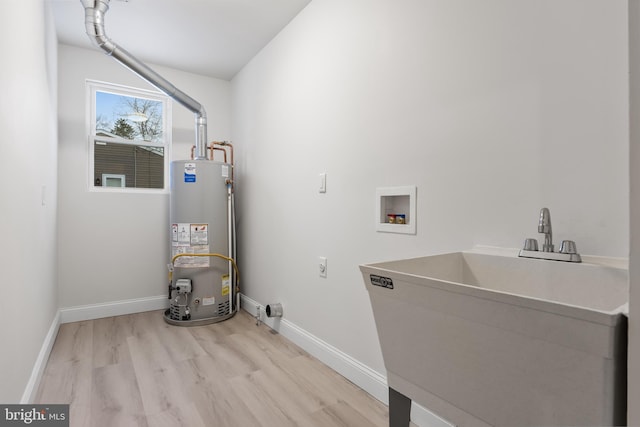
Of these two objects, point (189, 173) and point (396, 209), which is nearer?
point (396, 209)

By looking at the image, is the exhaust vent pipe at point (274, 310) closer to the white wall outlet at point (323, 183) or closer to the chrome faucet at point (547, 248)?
the white wall outlet at point (323, 183)

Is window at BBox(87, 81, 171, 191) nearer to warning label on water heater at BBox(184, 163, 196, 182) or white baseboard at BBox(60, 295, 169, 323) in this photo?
warning label on water heater at BBox(184, 163, 196, 182)

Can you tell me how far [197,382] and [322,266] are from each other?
3.19 feet

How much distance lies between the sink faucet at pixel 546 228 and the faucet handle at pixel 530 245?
0.03 metres

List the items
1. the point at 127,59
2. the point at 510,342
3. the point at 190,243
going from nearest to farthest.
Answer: the point at 510,342
the point at 127,59
the point at 190,243

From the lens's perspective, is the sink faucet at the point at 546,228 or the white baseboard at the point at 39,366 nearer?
the sink faucet at the point at 546,228

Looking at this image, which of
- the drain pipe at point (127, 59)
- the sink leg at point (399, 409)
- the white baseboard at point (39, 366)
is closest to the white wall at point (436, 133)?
the sink leg at point (399, 409)

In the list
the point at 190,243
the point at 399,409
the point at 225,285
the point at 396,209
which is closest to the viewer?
the point at 399,409

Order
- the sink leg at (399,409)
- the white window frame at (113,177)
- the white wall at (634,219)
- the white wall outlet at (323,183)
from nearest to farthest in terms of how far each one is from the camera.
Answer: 1. the white wall at (634,219)
2. the sink leg at (399,409)
3. the white wall outlet at (323,183)
4. the white window frame at (113,177)

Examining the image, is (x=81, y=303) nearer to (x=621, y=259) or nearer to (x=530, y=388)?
(x=530, y=388)

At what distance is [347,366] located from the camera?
6.42ft

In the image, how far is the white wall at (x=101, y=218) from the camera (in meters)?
2.96

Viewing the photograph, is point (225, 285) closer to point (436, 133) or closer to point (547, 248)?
point (436, 133)

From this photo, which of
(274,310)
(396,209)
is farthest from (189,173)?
(396,209)
